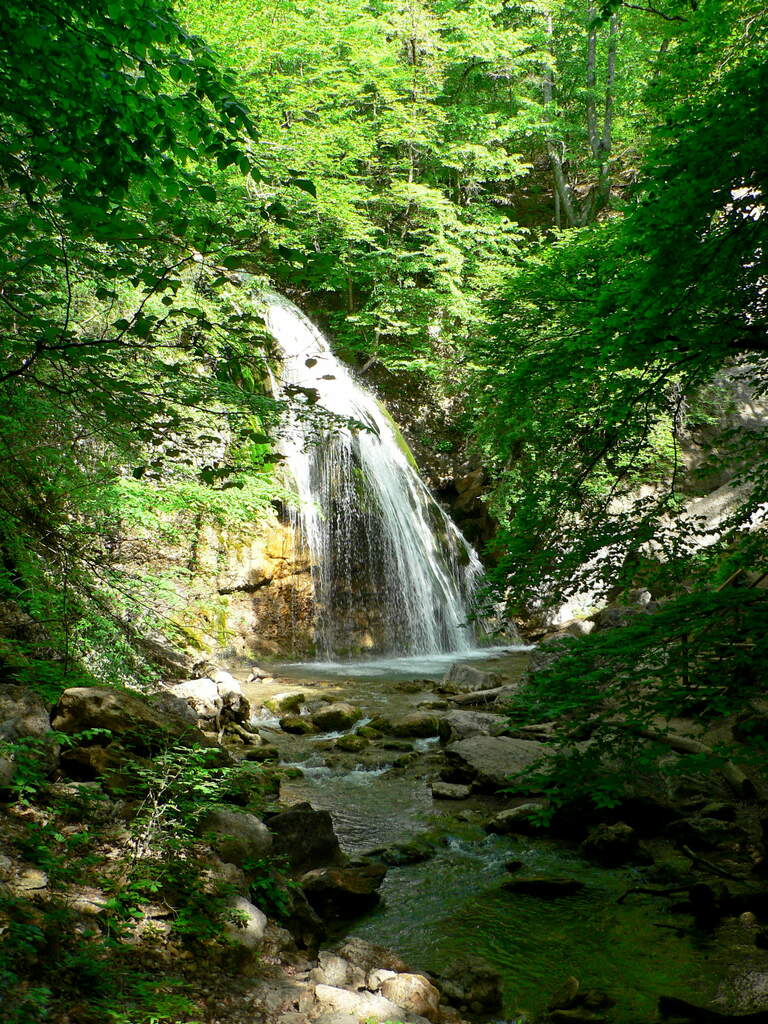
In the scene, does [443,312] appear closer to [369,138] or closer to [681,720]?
[369,138]

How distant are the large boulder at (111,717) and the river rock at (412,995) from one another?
6.19 feet

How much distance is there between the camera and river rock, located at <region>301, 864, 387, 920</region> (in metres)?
4.62

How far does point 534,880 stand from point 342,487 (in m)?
11.1

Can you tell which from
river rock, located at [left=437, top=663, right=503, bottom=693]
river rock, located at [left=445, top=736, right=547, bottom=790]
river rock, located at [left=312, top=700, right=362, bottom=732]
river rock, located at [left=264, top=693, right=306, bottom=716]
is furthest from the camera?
river rock, located at [left=437, top=663, right=503, bottom=693]

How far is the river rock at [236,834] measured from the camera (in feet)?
13.4

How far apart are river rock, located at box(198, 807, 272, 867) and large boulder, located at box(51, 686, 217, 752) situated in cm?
56

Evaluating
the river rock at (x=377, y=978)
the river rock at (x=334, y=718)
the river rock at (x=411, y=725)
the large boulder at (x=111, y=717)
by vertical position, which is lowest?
the river rock at (x=377, y=978)

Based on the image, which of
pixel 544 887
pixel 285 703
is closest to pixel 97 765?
pixel 544 887

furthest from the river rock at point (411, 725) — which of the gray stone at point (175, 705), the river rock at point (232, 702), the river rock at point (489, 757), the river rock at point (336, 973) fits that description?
the river rock at point (336, 973)

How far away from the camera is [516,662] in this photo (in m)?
14.0

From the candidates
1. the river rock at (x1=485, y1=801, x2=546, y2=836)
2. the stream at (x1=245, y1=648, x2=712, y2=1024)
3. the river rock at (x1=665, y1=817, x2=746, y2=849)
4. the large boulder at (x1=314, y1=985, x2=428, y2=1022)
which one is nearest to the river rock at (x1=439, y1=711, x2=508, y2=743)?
the stream at (x1=245, y1=648, x2=712, y2=1024)

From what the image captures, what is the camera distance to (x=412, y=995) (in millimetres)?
3488

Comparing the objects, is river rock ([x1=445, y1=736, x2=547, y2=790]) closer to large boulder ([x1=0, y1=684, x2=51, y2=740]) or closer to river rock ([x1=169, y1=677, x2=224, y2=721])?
river rock ([x1=169, y1=677, x2=224, y2=721])

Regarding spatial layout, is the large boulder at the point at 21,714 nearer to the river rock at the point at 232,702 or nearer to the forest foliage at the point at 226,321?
the forest foliage at the point at 226,321
